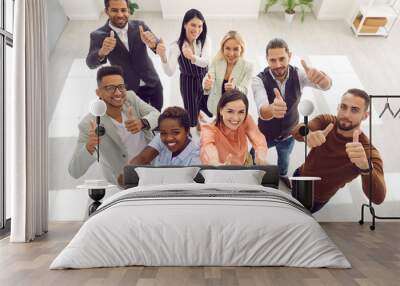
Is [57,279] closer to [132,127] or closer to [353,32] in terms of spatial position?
[132,127]

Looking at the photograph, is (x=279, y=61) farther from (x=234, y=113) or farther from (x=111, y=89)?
(x=111, y=89)

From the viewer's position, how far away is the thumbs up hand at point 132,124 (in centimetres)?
741

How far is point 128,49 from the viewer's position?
7.50 meters

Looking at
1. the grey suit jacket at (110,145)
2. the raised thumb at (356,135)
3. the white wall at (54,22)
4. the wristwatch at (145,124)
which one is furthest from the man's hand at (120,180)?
the raised thumb at (356,135)

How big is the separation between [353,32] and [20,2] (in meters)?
4.26

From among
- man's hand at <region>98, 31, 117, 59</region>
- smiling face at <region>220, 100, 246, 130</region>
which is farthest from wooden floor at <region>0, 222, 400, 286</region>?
man's hand at <region>98, 31, 117, 59</region>

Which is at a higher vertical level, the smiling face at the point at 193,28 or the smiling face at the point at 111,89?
the smiling face at the point at 193,28

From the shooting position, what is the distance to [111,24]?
7531 millimetres

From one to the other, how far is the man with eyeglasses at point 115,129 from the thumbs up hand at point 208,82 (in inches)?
28.1

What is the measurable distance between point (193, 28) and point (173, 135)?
1451 millimetres

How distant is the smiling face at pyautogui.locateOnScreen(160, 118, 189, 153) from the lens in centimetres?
739

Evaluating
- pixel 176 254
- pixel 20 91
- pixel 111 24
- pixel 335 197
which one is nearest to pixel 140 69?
pixel 111 24

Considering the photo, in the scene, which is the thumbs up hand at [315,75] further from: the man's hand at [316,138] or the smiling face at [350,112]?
the man's hand at [316,138]

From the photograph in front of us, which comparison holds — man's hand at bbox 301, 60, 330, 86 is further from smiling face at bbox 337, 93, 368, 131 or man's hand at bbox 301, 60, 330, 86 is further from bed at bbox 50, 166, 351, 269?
bed at bbox 50, 166, 351, 269
